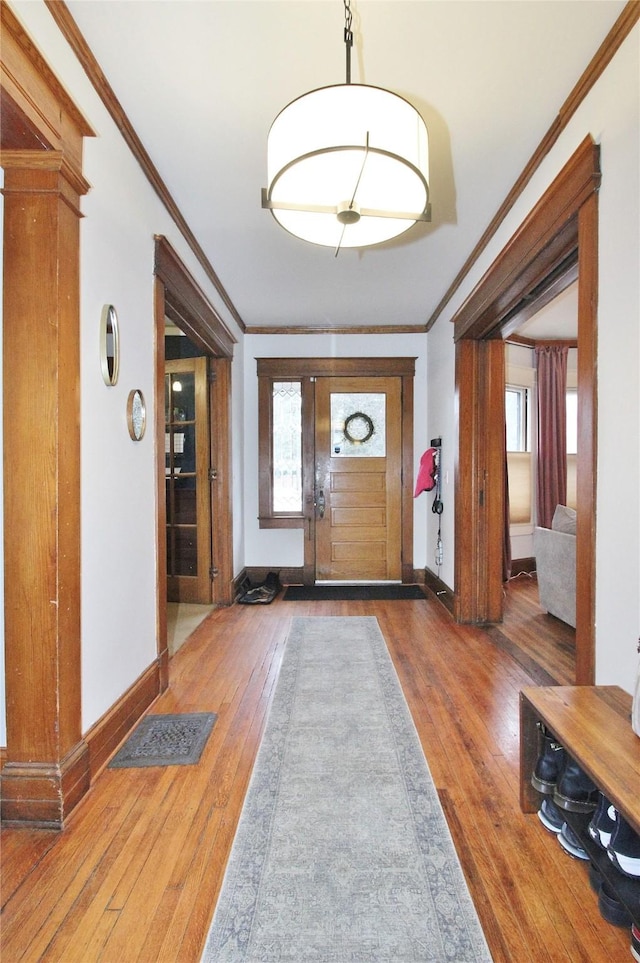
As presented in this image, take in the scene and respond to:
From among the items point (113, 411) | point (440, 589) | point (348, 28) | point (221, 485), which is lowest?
point (440, 589)

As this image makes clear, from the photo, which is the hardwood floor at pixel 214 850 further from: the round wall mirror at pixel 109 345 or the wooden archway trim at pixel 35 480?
the round wall mirror at pixel 109 345

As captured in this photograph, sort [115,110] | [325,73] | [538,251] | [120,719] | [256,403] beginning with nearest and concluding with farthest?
[325,73] → [115,110] → [120,719] → [538,251] → [256,403]

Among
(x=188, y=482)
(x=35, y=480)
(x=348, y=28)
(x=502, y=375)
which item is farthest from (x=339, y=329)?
(x=35, y=480)

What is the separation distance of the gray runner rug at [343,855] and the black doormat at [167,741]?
0.98ft

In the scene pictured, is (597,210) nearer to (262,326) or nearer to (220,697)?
(220,697)

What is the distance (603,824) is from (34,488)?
1.94 m

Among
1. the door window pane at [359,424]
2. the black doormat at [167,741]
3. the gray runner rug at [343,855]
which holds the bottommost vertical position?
the black doormat at [167,741]

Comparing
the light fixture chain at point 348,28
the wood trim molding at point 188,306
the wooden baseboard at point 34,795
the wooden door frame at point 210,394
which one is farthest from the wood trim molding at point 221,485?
the light fixture chain at point 348,28

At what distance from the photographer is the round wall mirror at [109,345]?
1935mm

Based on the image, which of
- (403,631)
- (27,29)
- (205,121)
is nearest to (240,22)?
(205,121)

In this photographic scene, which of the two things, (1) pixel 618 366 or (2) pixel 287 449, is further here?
(2) pixel 287 449

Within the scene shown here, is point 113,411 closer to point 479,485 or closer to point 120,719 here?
point 120,719

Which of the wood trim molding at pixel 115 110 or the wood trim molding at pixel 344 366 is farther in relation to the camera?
the wood trim molding at pixel 344 366

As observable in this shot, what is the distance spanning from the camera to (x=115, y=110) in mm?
1956
